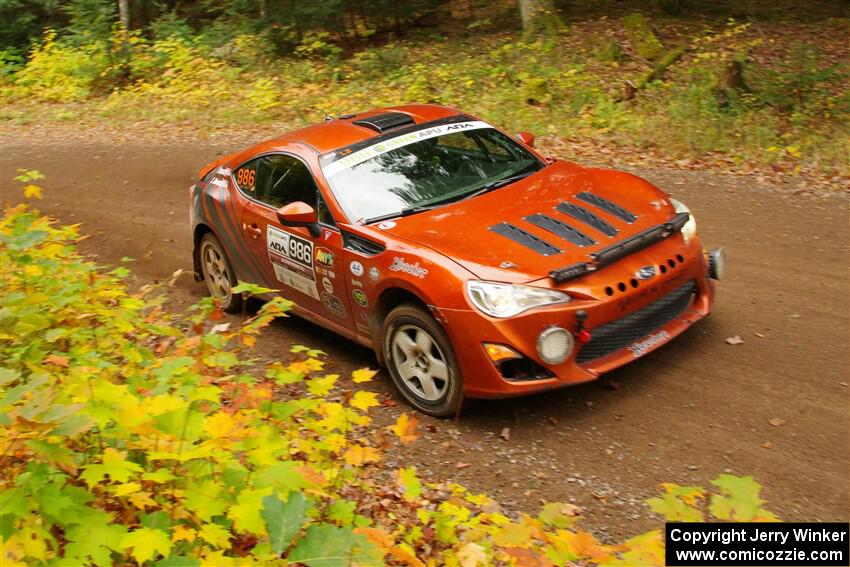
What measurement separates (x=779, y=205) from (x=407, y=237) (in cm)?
514

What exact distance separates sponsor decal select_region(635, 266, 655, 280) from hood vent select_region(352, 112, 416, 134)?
246cm

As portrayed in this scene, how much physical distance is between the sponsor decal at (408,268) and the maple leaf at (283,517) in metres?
2.61

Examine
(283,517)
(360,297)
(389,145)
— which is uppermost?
Result: (389,145)

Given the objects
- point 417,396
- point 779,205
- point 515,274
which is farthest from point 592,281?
point 779,205

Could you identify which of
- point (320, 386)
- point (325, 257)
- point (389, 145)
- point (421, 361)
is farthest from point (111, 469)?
point (389, 145)

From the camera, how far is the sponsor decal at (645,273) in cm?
535

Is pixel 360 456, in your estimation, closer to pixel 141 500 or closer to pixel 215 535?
pixel 215 535

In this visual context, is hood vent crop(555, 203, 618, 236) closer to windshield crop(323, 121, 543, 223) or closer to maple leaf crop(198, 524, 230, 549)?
windshield crop(323, 121, 543, 223)

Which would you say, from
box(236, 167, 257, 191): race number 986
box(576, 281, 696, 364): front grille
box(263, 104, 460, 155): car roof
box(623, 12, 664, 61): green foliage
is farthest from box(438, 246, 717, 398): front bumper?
box(623, 12, 664, 61): green foliage

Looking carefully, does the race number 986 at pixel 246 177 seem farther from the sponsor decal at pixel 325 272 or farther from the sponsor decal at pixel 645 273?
the sponsor decal at pixel 645 273

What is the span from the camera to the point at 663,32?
50.3ft

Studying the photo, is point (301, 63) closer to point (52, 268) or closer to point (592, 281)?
point (52, 268)

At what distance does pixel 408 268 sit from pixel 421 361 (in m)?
0.65

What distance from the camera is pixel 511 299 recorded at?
5.09 meters
